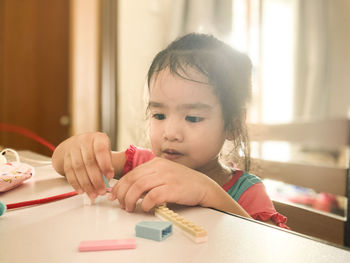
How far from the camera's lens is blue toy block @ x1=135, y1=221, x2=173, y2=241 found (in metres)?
0.25

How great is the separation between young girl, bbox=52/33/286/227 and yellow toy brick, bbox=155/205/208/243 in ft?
0.04

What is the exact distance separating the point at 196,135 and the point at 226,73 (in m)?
0.06

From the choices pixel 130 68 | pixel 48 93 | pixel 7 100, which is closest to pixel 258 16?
pixel 130 68

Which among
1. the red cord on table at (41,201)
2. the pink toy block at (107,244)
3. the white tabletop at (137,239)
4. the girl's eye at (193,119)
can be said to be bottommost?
the red cord on table at (41,201)

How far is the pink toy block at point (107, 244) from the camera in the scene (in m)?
0.23

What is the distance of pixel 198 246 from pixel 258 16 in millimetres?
208

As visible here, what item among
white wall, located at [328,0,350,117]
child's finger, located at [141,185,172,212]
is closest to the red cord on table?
child's finger, located at [141,185,172,212]

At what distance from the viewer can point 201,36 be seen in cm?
32

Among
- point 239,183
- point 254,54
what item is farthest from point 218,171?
point 254,54

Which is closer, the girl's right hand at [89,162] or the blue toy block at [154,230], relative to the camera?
the blue toy block at [154,230]

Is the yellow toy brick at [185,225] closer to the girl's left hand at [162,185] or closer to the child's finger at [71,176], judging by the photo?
the girl's left hand at [162,185]

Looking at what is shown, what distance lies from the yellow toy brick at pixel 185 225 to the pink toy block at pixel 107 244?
42 mm

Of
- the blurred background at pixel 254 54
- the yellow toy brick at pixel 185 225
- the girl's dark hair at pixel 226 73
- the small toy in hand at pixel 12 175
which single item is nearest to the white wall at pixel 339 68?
the blurred background at pixel 254 54

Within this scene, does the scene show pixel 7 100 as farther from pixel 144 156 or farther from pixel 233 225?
pixel 233 225
